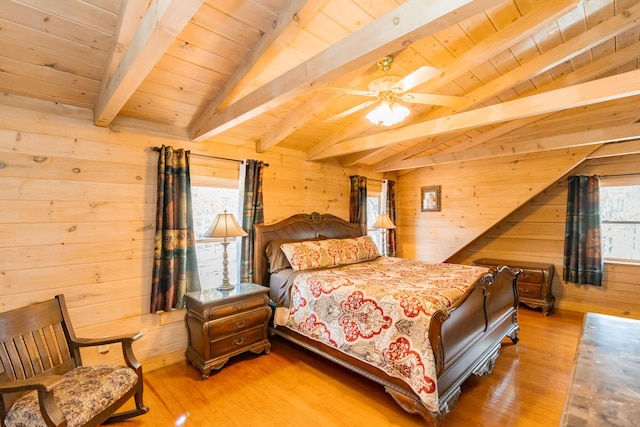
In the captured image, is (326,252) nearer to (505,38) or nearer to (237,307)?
(237,307)

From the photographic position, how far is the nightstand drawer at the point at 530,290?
3.98 m

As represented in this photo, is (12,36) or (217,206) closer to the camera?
(12,36)

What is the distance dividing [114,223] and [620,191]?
19.5 feet

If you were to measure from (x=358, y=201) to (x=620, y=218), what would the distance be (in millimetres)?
3508

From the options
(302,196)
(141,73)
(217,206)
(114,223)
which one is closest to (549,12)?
(141,73)

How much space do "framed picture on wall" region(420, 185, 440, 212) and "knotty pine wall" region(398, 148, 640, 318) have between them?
91 millimetres

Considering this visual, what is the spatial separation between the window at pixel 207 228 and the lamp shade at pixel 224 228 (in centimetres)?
39

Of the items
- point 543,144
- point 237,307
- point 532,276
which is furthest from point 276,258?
point 532,276

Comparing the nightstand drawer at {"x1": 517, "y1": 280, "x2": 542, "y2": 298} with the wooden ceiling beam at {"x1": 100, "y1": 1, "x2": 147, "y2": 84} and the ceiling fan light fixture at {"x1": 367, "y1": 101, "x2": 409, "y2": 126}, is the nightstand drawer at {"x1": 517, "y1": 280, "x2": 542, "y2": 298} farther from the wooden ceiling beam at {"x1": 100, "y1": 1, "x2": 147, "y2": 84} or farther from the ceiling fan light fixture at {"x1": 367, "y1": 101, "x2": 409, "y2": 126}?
the wooden ceiling beam at {"x1": 100, "y1": 1, "x2": 147, "y2": 84}

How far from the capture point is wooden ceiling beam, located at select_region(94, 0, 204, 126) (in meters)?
1.28

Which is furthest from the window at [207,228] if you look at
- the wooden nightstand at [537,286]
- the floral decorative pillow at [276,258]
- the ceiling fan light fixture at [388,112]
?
the wooden nightstand at [537,286]

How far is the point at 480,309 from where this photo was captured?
2344mm

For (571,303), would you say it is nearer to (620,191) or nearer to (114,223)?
(620,191)

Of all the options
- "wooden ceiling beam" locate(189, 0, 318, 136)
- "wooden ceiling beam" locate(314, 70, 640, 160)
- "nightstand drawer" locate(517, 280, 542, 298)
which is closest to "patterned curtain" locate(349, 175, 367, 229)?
"wooden ceiling beam" locate(314, 70, 640, 160)
